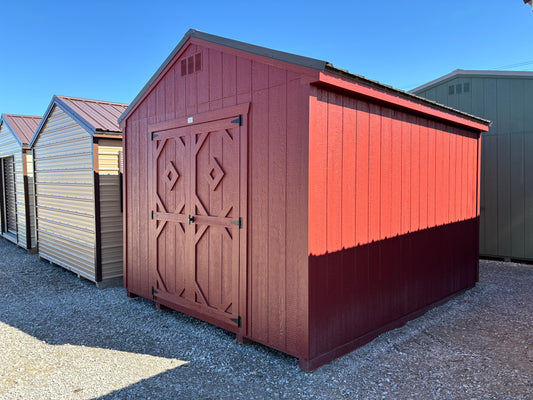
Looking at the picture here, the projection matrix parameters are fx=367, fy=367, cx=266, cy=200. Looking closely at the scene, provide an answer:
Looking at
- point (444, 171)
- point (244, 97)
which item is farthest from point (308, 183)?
point (444, 171)

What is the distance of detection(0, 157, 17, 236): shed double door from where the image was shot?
996 centimetres

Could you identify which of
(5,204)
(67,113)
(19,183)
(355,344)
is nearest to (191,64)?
(67,113)

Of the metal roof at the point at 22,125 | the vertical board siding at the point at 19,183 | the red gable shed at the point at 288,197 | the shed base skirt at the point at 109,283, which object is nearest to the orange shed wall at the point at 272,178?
the red gable shed at the point at 288,197

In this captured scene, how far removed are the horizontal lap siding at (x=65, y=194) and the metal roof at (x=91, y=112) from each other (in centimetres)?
13

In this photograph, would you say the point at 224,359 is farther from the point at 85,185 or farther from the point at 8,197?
the point at 8,197

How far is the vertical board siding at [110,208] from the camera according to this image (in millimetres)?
5885

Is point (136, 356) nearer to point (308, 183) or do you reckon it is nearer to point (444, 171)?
point (308, 183)

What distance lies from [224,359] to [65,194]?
4.96 metres

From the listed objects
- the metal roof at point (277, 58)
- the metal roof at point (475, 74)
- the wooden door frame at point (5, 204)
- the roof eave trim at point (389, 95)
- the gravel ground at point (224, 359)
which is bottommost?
the gravel ground at point (224, 359)

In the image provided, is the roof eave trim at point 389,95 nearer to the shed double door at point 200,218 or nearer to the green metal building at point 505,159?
the shed double door at point 200,218

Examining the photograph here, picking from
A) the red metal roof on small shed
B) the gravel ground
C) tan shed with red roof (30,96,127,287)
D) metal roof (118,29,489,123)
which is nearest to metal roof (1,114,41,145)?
tan shed with red roof (30,96,127,287)

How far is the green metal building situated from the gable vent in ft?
21.3

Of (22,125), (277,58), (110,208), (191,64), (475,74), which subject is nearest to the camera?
(277,58)

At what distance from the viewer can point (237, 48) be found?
363cm
